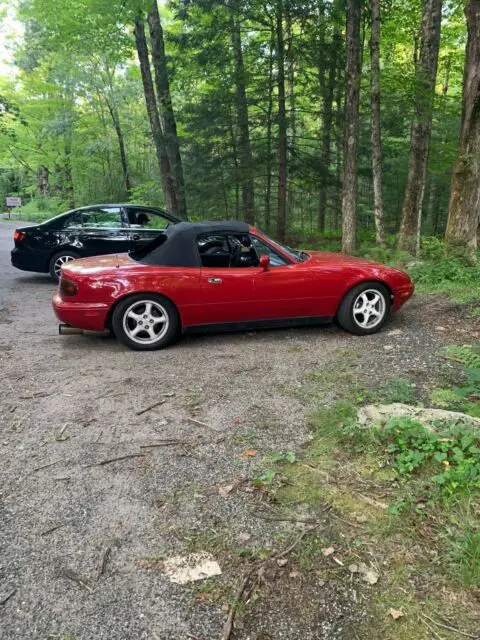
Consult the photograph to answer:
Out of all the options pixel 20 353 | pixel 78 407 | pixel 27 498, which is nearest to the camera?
pixel 27 498

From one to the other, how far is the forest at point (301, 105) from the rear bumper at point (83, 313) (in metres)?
6.87

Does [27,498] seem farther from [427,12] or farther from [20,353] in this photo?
[427,12]

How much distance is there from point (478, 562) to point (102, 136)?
26.6 metres

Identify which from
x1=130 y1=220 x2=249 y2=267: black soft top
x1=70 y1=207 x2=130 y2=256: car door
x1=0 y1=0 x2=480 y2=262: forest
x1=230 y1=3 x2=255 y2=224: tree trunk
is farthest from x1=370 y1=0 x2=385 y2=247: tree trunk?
x1=70 y1=207 x2=130 y2=256: car door

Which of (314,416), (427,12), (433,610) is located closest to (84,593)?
(433,610)

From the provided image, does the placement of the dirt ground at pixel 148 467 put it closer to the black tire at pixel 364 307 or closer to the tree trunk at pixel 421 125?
the black tire at pixel 364 307

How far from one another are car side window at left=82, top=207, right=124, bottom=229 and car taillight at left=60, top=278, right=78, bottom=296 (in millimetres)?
4239

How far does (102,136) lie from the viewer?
24.3m

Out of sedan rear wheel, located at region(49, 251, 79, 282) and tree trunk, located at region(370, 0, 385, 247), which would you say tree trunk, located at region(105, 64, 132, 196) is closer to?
sedan rear wheel, located at region(49, 251, 79, 282)

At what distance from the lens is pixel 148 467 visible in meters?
2.96

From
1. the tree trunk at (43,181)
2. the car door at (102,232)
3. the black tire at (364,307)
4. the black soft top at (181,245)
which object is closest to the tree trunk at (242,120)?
the car door at (102,232)

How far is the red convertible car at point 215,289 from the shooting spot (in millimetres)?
5180

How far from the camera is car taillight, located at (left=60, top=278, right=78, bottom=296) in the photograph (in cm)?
515

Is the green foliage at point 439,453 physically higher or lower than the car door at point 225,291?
lower
